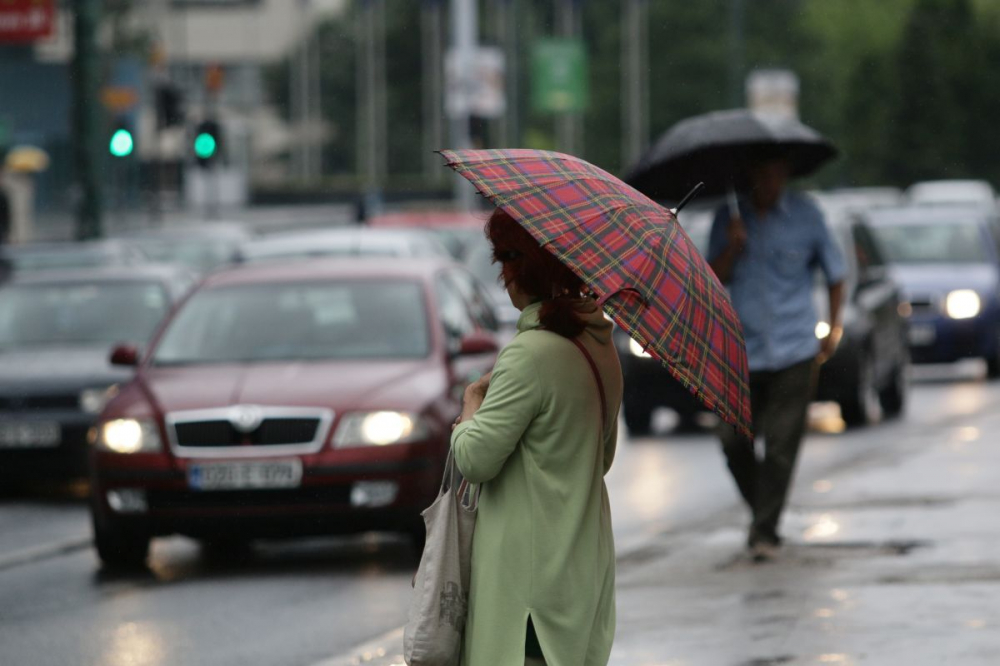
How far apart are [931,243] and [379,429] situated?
575 inches

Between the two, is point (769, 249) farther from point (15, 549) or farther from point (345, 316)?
point (15, 549)

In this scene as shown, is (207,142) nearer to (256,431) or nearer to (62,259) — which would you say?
(62,259)

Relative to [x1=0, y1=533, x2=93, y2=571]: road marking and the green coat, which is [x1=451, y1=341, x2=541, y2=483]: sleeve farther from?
[x1=0, y1=533, x2=93, y2=571]: road marking

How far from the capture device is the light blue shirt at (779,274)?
9922 mm

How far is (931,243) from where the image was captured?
23.9 metres

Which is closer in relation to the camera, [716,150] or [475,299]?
[716,150]

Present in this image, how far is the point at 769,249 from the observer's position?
397 inches

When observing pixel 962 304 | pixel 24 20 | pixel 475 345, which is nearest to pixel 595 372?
pixel 475 345

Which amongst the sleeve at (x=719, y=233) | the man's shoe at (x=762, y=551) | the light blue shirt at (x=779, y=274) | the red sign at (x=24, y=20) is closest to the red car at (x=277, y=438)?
the sleeve at (x=719, y=233)

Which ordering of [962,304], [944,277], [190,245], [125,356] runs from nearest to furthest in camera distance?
[125,356]
[962,304]
[944,277]
[190,245]

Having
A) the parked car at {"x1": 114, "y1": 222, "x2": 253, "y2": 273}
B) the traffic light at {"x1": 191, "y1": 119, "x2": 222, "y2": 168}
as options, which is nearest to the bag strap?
the traffic light at {"x1": 191, "y1": 119, "x2": 222, "y2": 168}

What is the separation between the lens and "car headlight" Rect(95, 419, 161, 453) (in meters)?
10.4

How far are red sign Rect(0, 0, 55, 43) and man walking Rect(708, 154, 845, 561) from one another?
85.2ft

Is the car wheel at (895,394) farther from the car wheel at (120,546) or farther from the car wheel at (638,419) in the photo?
the car wheel at (120,546)
